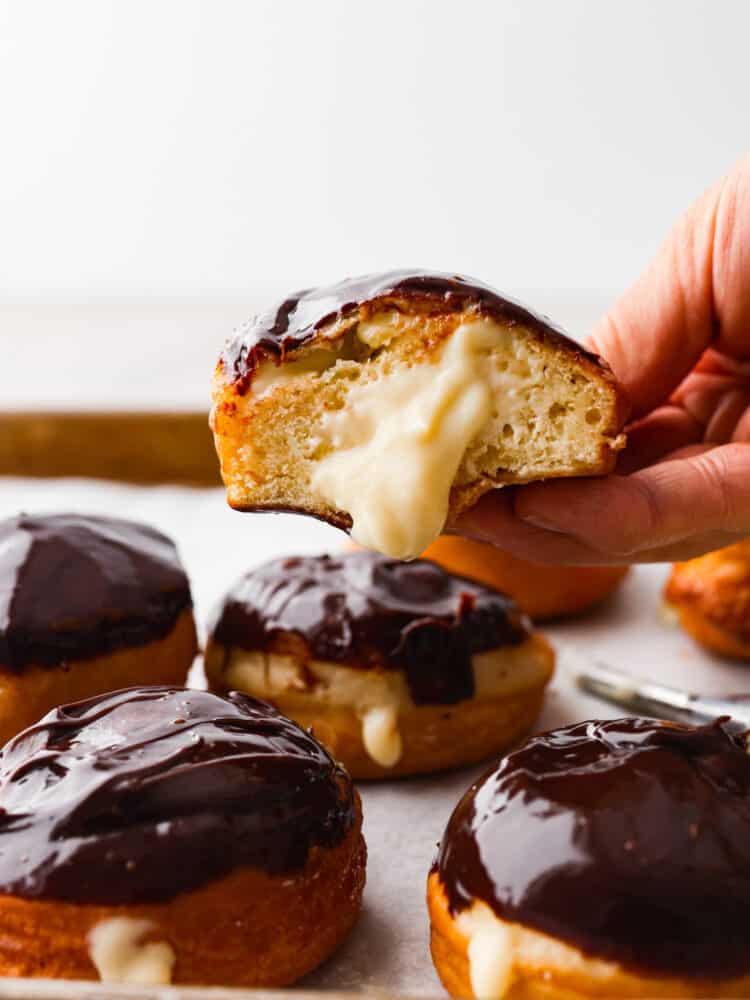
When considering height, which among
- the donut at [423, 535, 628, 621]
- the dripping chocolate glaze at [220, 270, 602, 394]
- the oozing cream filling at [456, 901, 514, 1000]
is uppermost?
the dripping chocolate glaze at [220, 270, 602, 394]

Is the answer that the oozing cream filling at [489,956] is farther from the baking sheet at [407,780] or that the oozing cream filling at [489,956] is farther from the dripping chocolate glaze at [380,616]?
the dripping chocolate glaze at [380,616]

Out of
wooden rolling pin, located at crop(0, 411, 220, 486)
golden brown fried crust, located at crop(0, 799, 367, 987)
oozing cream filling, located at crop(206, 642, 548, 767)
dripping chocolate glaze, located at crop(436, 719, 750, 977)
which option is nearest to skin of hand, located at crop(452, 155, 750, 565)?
oozing cream filling, located at crop(206, 642, 548, 767)

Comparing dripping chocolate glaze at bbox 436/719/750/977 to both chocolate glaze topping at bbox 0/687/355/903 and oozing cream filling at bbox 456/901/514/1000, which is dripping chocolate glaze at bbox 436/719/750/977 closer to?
oozing cream filling at bbox 456/901/514/1000

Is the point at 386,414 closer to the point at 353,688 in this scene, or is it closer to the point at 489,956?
the point at 353,688

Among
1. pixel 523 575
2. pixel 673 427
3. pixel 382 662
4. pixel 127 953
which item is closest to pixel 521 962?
pixel 127 953

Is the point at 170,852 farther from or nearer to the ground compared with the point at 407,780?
farther from the ground
